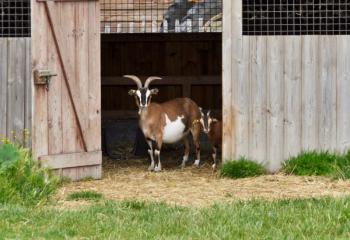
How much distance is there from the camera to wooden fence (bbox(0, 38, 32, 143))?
12.4 metres

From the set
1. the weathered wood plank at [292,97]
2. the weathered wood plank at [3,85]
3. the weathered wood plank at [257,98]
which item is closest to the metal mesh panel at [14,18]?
the weathered wood plank at [3,85]

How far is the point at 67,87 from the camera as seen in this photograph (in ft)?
39.7

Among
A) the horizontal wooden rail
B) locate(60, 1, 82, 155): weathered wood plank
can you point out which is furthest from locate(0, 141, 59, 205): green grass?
the horizontal wooden rail

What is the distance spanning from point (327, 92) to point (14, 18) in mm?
4290

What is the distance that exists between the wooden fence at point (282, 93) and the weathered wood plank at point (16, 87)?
8.70 ft

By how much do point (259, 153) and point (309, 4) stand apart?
2.09 metres

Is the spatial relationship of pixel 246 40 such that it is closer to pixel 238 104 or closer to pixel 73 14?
pixel 238 104

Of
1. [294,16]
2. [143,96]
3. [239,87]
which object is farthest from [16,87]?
[294,16]

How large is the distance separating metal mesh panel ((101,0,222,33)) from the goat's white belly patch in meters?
1.38

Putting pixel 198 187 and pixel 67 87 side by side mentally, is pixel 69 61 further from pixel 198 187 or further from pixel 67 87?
pixel 198 187

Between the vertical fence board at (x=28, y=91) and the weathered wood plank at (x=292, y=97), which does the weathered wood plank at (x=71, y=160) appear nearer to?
the vertical fence board at (x=28, y=91)

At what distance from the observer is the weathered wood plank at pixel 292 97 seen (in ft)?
41.2

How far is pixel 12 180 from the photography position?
1005 centimetres

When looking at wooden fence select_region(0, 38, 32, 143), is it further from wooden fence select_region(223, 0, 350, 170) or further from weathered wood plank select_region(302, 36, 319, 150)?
weathered wood plank select_region(302, 36, 319, 150)
